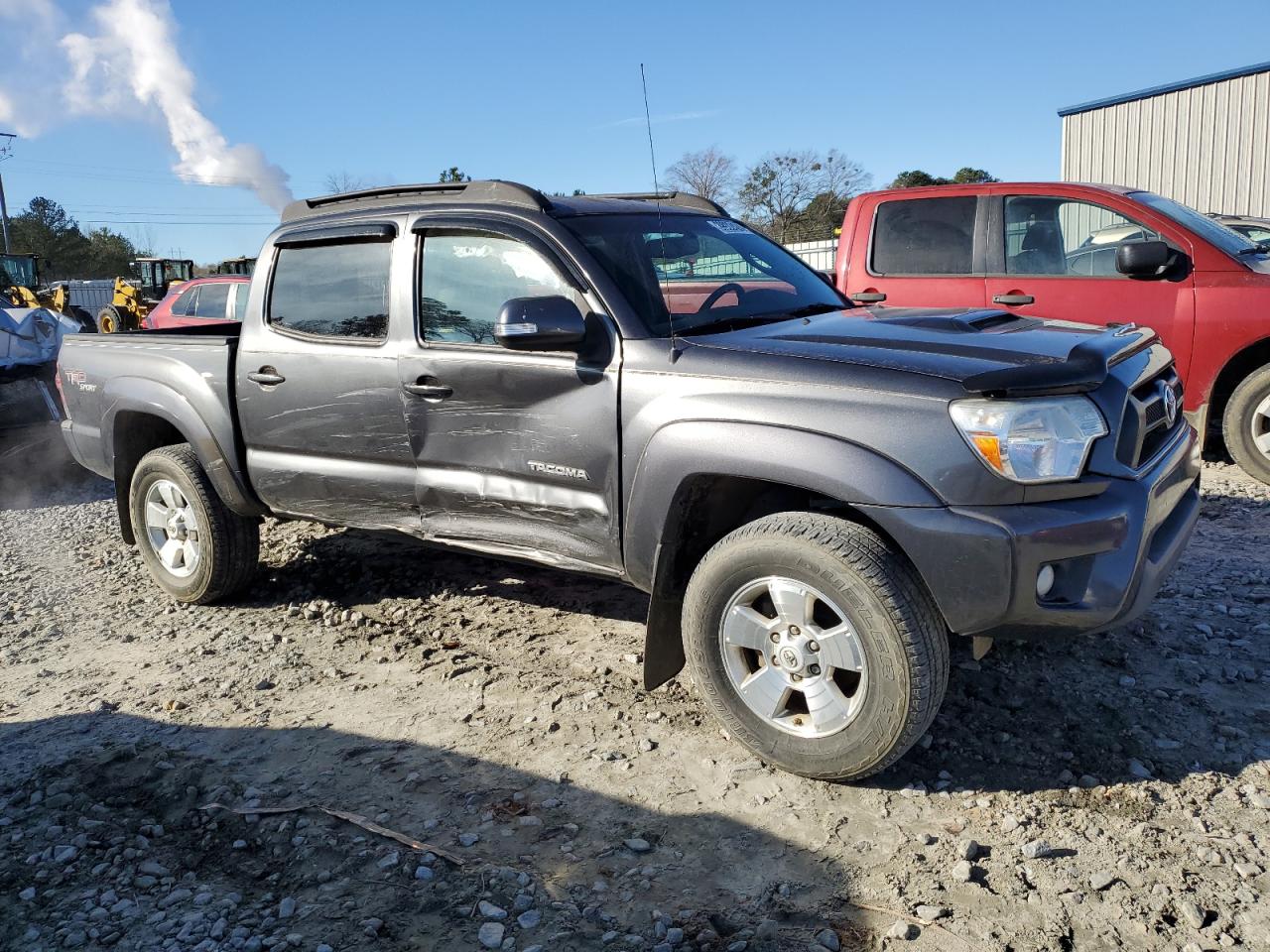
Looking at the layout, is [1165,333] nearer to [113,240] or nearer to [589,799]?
[589,799]

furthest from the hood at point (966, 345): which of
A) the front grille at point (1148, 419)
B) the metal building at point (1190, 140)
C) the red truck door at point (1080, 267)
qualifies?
the metal building at point (1190, 140)

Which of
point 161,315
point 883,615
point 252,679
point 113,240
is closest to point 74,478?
point 161,315

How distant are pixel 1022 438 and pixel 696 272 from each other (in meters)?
1.66

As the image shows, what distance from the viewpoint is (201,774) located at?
11.3 ft

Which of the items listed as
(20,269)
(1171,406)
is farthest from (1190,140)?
(20,269)

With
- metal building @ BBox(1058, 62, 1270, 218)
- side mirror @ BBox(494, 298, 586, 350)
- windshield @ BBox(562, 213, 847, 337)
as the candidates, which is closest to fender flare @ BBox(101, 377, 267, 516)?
side mirror @ BBox(494, 298, 586, 350)

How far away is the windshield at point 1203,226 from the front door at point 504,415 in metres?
4.74

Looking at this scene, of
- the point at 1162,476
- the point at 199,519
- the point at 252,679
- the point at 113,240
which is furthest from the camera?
the point at 113,240

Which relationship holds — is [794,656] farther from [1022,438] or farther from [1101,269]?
[1101,269]

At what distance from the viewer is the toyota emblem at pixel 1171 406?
11.3ft

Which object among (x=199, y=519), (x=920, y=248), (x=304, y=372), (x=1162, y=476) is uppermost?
(x=920, y=248)

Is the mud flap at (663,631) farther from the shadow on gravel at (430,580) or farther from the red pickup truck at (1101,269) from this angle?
the red pickup truck at (1101,269)

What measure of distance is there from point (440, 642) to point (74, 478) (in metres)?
5.74

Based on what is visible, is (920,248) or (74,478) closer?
(920,248)
